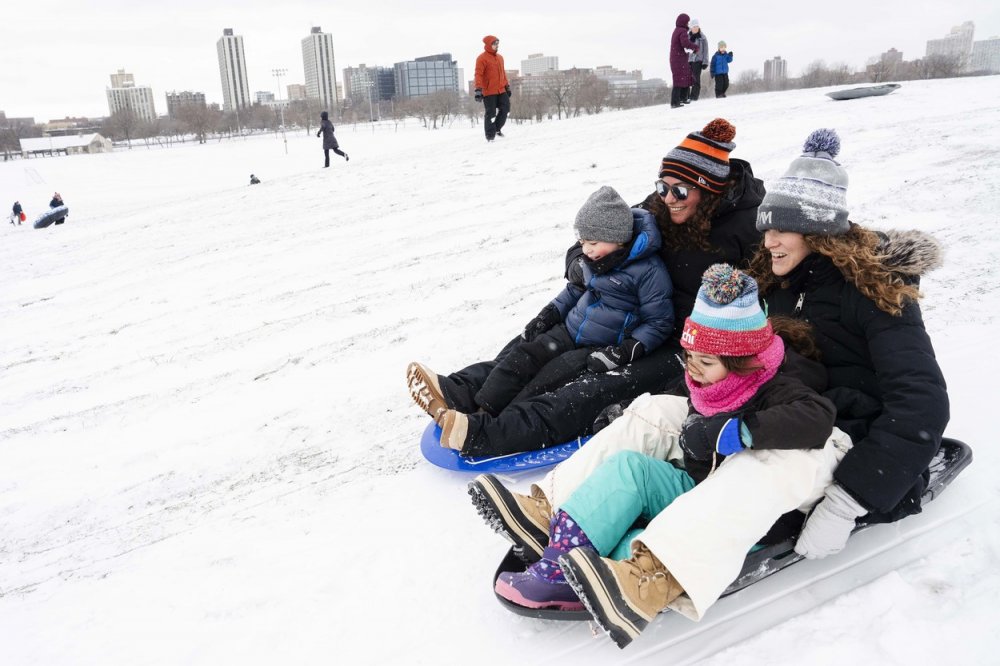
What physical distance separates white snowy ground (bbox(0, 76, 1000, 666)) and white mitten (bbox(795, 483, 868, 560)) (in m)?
0.15

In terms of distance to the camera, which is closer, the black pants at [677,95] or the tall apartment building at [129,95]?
the black pants at [677,95]

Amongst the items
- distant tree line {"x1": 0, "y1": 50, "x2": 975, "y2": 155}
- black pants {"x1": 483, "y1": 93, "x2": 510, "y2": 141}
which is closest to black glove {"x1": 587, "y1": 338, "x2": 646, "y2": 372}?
black pants {"x1": 483, "y1": 93, "x2": 510, "y2": 141}

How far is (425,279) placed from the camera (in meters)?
6.02

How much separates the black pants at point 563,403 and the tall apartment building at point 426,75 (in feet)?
429

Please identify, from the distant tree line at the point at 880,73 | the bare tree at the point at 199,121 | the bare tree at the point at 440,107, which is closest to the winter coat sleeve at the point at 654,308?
the distant tree line at the point at 880,73

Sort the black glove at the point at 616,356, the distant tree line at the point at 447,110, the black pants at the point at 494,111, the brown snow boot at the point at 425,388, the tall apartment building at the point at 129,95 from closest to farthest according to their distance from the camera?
the black glove at the point at 616,356
the brown snow boot at the point at 425,388
the black pants at the point at 494,111
the distant tree line at the point at 447,110
the tall apartment building at the point at 129,95

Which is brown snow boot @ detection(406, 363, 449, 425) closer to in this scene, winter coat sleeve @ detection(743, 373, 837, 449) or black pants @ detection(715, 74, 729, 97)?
winter coat sleeve @ detection(743, 373, 837, 449)

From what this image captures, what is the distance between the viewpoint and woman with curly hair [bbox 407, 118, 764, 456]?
3.05 m

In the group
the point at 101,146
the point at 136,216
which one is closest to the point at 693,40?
the point at 136,216

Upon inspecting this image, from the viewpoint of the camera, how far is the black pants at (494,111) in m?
12.1

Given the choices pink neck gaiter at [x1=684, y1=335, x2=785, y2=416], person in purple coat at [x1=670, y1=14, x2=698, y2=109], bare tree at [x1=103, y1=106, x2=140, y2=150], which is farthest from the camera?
bare tree at [x1=103, y1=106, x2=140, y2=150]

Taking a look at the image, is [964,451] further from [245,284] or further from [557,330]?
[245,284]

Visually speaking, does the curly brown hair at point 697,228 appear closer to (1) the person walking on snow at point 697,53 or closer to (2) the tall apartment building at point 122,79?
(1) the person walking on snow at point 697,53

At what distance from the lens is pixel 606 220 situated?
319cm
